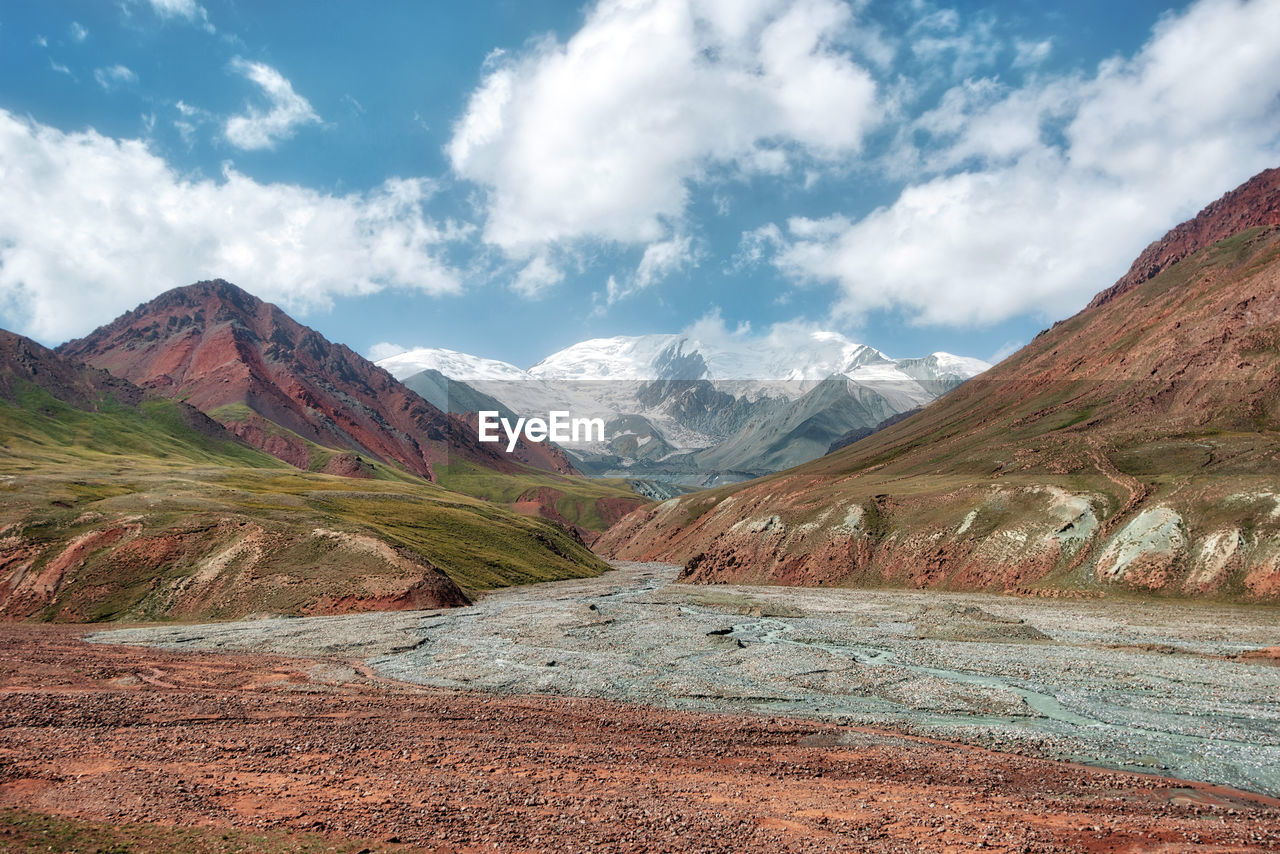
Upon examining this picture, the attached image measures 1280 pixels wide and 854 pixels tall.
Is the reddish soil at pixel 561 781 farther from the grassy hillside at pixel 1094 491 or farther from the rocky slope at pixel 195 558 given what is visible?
the grassy hillside at pixel 1094 491

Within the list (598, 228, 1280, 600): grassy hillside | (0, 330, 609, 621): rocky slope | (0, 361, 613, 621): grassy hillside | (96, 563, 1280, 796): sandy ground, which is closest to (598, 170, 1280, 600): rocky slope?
(598, 228, 1280, 600): grassy hillside

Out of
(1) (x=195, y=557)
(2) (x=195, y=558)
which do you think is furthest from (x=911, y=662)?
(1) (x=195, y=557)

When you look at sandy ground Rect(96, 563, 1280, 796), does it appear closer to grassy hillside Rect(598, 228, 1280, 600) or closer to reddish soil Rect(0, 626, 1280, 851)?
reddish soil Rect(0, 626, 1280, 851)

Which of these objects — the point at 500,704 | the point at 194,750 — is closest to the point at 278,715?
the point at 194,750

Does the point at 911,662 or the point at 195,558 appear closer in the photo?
the point at 911,662

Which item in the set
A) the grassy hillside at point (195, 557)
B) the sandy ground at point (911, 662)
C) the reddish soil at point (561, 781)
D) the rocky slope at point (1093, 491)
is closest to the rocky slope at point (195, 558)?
the grassy hillside at point (195, 557)

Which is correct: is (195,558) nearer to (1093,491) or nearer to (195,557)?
(195,557)
